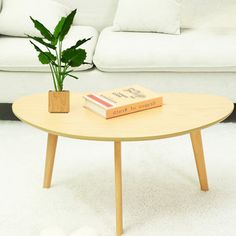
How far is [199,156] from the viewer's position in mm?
2002

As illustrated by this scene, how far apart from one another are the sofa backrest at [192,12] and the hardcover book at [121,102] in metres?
1.43

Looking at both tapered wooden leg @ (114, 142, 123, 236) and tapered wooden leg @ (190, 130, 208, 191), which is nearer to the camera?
tapered wooden leg @ (114, 142, 123, 236)

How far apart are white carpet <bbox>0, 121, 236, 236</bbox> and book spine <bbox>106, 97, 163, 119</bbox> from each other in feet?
1.31

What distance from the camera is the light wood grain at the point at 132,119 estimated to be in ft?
5.36

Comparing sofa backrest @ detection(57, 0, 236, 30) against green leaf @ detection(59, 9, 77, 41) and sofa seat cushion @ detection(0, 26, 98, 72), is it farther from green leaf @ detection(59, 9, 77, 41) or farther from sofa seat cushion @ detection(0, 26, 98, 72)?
green leaf @ detection(59, 9, 77, 41)

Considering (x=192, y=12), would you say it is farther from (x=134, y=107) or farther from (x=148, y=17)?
(x=134, y=107)

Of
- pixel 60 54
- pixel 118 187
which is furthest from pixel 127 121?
pixel 60 54

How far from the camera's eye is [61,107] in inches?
71.6

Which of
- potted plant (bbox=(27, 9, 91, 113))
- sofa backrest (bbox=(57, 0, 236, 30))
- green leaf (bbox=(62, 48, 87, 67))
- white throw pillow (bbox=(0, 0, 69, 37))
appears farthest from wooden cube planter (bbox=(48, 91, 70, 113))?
sofa backrest (bbox=(57, 0, 236, 30))

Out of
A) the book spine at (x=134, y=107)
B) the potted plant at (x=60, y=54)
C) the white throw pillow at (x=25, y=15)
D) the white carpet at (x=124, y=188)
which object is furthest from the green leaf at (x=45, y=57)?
the white throw pillow at (x=25, y=15)

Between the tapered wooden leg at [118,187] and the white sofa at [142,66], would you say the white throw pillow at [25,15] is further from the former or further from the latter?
the tapered wooden leg at [118,187]

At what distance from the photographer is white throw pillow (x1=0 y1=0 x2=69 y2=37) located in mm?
2885

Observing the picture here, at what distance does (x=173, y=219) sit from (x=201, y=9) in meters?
1.81

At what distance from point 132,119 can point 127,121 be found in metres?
0.03
